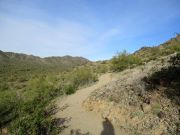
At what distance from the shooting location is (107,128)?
999 cm

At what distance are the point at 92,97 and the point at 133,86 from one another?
8.46 ft

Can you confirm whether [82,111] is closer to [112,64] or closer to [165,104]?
[165,104]

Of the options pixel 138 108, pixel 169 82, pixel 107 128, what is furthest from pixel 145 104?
pixel 169 82

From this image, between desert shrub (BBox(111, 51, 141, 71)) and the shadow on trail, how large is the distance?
1598 centimetres

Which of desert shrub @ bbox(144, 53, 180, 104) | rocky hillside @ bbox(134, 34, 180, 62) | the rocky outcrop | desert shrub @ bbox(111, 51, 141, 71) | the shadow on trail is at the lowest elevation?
the shadow on trail

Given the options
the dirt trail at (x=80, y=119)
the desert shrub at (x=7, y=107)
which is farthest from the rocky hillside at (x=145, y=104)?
the desert shrub at (x=7, y=107)

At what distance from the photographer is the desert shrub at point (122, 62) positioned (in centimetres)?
2628

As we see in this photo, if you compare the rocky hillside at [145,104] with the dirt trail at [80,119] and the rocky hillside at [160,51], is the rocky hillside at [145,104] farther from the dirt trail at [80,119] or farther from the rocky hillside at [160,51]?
the rocky hillside at [160,51]

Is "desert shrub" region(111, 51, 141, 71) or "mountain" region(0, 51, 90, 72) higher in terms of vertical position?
"mountain" region(0, 51, 90, 72)

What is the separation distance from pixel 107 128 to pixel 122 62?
56.5 feet

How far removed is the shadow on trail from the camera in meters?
9.63

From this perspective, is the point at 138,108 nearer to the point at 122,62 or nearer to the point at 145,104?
the point at 145,104

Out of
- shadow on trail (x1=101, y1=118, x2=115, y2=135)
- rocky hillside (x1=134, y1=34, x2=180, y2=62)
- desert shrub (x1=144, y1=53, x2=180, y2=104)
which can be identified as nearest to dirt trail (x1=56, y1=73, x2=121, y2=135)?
shadow on trail (x1=101, y1=118, x2=115, y2=135)

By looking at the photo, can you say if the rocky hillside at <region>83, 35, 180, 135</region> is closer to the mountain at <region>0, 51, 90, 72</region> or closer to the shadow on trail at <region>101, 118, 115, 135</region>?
the shadow on trail at <region>101, 118, 115, 135</region>
